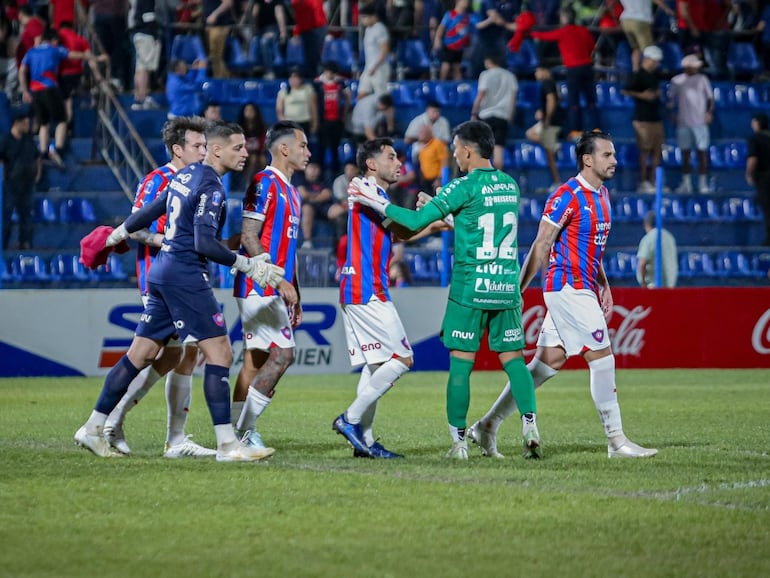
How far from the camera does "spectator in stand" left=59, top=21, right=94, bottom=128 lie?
20.9m

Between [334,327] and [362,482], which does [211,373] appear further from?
[334,327]

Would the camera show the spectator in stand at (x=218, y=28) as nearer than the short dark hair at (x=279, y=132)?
No

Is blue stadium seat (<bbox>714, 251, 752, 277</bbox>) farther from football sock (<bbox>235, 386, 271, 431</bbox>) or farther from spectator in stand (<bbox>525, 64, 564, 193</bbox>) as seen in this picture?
football sock (<bbox>235, 386, 271, 431</bbox>)

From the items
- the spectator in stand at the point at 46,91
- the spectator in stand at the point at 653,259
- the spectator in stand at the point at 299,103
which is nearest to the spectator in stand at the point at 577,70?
the spectator in stand at the point at 299,103

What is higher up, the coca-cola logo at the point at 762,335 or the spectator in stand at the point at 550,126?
the spectator in stand at the point at 550,126

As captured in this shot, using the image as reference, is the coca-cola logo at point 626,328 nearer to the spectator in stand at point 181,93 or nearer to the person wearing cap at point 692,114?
the person wearing cap at point 692,114

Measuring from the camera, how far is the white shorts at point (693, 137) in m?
22.2

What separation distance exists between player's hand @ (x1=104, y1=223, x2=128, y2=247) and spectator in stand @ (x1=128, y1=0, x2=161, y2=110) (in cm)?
1323

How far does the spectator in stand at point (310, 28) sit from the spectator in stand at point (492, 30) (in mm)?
2639

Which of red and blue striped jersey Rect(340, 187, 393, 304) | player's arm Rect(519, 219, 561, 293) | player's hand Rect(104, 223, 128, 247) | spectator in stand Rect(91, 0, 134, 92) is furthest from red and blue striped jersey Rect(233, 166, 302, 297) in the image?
spectator in stand Rect(91, 0, 134, 92)

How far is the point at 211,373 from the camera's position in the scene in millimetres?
8180

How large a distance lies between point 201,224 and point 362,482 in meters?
1.85

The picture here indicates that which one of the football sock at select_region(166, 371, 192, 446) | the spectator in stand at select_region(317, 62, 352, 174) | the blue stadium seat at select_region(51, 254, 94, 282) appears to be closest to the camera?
the football sock at select_region(166, 371, 192, 446)

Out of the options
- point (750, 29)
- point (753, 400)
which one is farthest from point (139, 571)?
point (750, 29)
